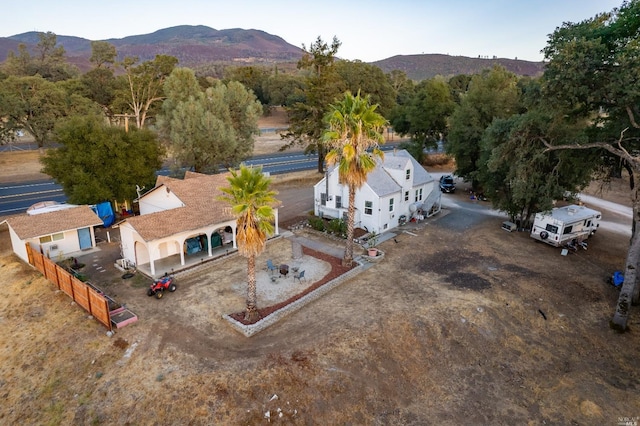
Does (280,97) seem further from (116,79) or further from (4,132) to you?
(4,132)

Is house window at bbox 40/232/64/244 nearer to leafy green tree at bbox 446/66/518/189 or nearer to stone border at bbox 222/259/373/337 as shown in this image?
stone border at bbox 222/259/373/337

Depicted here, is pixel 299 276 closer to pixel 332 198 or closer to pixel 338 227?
pixel 338 227

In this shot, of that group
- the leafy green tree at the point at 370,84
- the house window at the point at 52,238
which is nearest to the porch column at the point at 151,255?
the house window at the point at 52,238

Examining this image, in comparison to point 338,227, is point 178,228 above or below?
above

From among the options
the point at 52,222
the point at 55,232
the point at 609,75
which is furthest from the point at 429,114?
the point at 55,232

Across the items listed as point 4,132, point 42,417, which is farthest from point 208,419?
point 4,132

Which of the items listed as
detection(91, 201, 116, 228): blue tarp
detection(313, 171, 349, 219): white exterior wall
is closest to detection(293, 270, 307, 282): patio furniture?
detection(313, 171, 349, 219): white exterior wall

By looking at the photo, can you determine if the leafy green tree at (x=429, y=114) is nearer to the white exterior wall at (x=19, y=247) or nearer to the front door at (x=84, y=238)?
the front door at (x=84, y=238)
